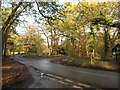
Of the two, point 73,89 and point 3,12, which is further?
point 3,12

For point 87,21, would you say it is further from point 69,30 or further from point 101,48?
point 101,48

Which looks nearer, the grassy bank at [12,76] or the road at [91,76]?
the grassy bank at [12,76]

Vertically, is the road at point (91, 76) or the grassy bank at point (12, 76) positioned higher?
the grassy bank at point (12, 76)

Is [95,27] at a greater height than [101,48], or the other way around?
[95,27]

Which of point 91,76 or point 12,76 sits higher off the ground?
point 12,76

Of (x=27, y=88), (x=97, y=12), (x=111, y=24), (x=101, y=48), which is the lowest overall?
(x=27, y=88)

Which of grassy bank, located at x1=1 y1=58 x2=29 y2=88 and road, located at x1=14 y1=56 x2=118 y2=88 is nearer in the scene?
grassy bank, located at x1=1 y1=58 x2=29 y2=88

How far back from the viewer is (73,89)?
37.3 ft

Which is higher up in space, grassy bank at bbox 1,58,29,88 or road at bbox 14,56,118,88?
grassy bank at bbox 1,58,29,88

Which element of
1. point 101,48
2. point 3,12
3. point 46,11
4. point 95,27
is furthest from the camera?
point 101,48

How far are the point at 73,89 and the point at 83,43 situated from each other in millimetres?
27515

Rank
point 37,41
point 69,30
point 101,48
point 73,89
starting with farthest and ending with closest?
point 37,41, point 101,48, point 69,30, point 73,89

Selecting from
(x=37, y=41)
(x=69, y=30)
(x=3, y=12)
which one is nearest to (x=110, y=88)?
(x=3, y=12)

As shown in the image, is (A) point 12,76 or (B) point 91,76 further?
(B) point 91,76
